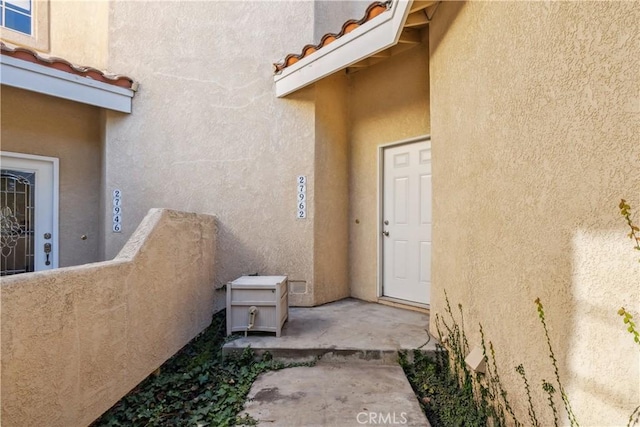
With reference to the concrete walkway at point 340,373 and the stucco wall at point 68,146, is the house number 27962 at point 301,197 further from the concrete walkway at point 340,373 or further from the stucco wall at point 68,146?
the stucco wall at point 68,146

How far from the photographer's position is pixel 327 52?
4.25 m

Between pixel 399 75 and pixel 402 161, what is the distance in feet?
4.26

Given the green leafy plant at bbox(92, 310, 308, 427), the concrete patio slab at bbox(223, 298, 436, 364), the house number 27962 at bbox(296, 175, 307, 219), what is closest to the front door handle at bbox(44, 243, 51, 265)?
the green leafy plant at bbox(92, 310, 308, 427)

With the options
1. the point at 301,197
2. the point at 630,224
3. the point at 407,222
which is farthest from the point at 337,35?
the point at 630,224

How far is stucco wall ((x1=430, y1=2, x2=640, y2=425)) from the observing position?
4.37 feet

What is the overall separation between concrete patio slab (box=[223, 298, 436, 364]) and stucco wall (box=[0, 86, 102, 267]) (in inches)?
133

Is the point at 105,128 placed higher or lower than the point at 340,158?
higher

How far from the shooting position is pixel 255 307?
3.68 m

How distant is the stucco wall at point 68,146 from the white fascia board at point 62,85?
0.64 meters

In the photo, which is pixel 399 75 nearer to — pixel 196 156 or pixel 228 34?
pixel 228 34

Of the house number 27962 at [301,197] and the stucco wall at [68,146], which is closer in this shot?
the stucco wall at [68,146]

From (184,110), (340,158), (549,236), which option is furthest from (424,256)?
(184,110)

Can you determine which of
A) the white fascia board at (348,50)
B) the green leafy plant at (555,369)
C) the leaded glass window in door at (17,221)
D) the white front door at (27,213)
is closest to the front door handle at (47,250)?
the white front door at (27,213)

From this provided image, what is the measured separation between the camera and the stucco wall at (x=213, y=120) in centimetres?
499
